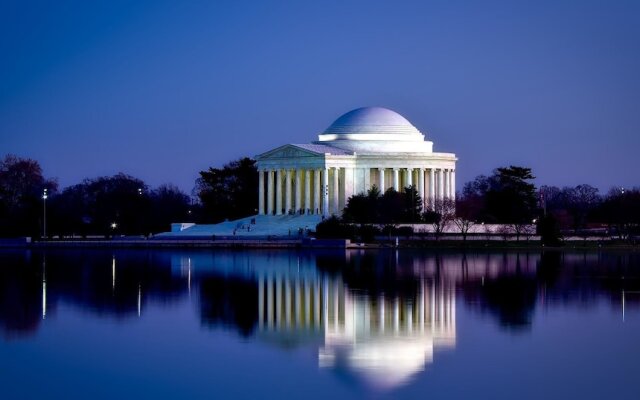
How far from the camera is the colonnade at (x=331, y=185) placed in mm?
124500

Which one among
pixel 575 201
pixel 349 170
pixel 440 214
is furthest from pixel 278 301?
pixel 575 201

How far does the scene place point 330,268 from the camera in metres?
66.2

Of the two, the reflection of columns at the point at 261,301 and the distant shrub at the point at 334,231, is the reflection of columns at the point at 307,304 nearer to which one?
the reflection of columns at the point at 261,301

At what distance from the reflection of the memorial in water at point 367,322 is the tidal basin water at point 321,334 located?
6 centimetres

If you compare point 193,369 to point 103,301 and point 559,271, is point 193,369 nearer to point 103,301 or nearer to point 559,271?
point 103,301

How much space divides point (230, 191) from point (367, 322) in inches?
3927

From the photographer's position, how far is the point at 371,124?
13175cm

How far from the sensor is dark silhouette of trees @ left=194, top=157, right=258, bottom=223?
132 metres

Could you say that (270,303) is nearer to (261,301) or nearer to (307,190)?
(261,301)

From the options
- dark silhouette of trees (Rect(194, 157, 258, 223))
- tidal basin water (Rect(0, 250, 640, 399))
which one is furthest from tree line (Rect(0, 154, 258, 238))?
tidal basin water (Rect(0, 250, 640, 399))

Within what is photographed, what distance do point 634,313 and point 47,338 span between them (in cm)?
1790

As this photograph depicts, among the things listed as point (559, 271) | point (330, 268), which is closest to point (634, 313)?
point (559, 271)

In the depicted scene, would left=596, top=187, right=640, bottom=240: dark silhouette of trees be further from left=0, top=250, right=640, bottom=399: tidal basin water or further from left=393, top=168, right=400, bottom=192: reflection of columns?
left=0, top=250, right=640, bottom=399: tidal basin water

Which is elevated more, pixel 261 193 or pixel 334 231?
pixel 261 193
